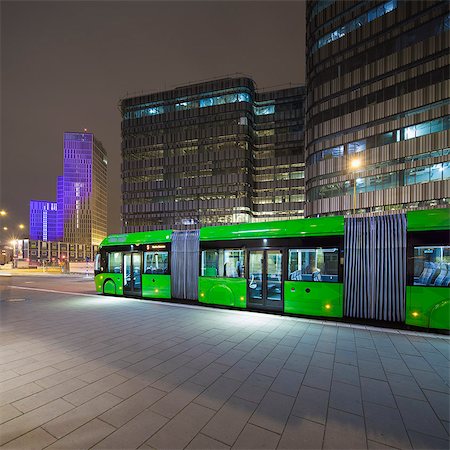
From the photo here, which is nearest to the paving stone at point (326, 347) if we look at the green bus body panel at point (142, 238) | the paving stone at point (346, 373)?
the paving stone at point (346, 373)

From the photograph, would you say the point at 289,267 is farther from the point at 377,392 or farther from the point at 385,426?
the point at 385,426

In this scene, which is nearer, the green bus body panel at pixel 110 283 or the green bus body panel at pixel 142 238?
the green bus body panel at pixel 142 238

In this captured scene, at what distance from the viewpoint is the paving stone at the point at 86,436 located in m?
2.86

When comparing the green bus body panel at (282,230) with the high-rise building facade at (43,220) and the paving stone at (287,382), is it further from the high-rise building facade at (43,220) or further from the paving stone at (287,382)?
the high-rise building facade at (43,220)

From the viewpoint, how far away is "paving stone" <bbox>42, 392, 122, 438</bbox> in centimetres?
312

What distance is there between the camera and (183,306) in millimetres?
10742

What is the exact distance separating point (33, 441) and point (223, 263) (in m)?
7.71

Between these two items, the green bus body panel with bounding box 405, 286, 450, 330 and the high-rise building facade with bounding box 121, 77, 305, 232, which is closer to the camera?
the green bus body panel with bounding box 405, 286, 450, 330

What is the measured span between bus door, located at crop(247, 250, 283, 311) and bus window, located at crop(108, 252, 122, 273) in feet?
24.1

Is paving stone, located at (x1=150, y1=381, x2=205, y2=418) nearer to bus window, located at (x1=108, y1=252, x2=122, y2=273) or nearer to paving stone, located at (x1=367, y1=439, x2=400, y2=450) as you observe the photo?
paving stone, located at (x1=367, y1=439, x2=400, y2=450)

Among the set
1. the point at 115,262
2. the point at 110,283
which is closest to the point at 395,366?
the point at 115,262

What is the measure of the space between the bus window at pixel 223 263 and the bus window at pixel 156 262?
6.91ft

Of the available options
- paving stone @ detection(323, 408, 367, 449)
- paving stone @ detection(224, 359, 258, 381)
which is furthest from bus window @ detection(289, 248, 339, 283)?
paving stone @ detection(323, 408, 367, 449)

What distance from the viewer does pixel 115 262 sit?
43.7 ft
